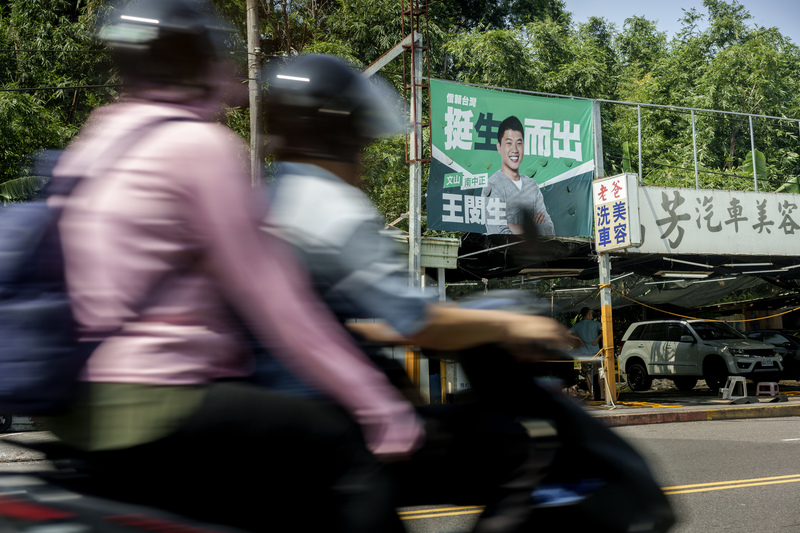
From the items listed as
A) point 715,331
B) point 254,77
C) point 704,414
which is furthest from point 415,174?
point 715,331

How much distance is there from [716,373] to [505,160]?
714 cm

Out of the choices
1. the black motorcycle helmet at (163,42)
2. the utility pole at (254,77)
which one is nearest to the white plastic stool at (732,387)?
the utility pole at (254,77)

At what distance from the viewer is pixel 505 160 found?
562 inches

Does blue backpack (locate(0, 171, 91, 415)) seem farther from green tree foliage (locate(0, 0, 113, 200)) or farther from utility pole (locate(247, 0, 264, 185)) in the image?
green tree foliage (locate(0, 0, 113, 200))

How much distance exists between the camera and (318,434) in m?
1.45

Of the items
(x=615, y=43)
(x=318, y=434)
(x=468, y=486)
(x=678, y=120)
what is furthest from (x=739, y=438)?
(x=615, y=43)

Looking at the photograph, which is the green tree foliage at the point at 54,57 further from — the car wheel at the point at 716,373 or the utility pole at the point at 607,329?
the car wheel at the point at 716,373

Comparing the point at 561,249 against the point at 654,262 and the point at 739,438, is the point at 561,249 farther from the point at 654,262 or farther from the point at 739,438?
the point at 739,438

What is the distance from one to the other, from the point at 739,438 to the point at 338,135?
29.4ft

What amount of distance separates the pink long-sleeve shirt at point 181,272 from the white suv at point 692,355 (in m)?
16.5

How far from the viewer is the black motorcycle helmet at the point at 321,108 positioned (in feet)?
6.02

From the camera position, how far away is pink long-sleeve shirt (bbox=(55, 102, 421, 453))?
1.37 metres

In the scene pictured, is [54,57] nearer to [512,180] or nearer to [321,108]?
[512,180]

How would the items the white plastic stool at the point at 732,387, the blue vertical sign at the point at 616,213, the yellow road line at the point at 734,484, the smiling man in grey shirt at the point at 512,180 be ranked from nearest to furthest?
the yellow road line at the point at 734,484, the blue vertical sign at the point at 616,213, the smiling man in grey shirt at the point at 512,180, the white plastic stool at the point at 732,387
